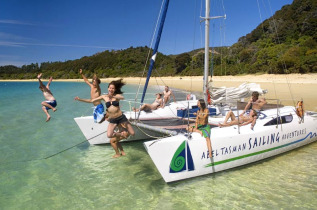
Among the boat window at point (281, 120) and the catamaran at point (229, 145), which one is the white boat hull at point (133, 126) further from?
the boat window at point (281, 120)

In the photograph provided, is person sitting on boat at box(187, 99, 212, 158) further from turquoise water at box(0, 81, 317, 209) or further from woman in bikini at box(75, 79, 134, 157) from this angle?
woman in bikini at box(75, 79, 134, 157)

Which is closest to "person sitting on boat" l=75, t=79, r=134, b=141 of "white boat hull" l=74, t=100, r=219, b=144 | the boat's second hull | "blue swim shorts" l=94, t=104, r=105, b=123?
"blue swim shorts" l=94, t=104, r=105, b=123

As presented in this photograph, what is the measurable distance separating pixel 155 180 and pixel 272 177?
276 cm

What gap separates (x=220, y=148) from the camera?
5.50m

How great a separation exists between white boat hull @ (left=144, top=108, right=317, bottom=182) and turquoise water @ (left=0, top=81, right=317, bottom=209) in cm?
26

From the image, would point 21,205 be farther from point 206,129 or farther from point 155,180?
point 206,129

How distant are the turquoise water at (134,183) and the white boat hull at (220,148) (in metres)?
0.26

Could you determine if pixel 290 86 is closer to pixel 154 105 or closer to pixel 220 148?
pixel 154 105

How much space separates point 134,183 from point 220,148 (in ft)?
7.07

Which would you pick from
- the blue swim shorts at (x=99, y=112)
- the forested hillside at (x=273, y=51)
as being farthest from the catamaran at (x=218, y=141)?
the forested hillside at (x=273, y=51)

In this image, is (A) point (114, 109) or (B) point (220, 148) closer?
(A) point (114, 109)

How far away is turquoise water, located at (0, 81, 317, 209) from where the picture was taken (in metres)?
4.58

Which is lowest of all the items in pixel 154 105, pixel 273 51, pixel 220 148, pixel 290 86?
pixel 220 148

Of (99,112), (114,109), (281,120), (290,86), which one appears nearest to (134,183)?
(114,109)
